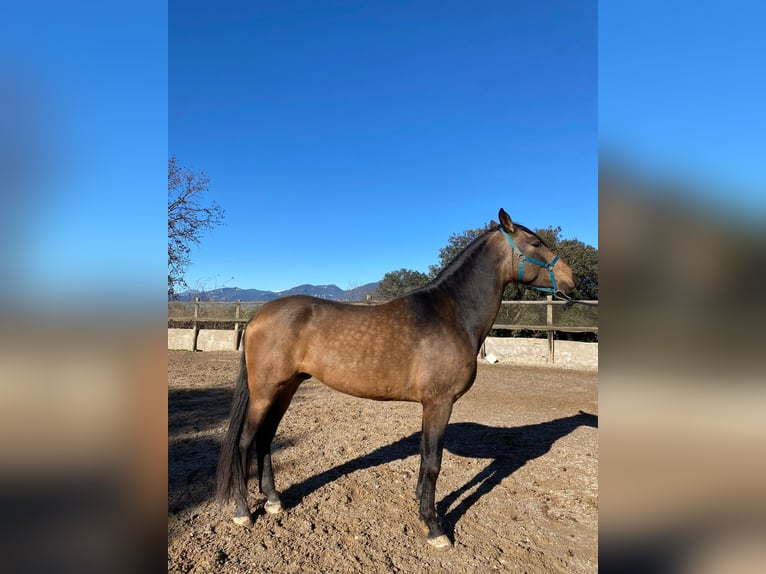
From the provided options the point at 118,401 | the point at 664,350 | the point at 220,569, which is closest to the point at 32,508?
the point at 118,401

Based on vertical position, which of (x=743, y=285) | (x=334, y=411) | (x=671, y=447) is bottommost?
(x=334, y=411)

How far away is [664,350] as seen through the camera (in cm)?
63

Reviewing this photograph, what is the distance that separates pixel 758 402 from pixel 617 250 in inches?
11.5

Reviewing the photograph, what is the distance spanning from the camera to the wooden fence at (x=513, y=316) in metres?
11.8

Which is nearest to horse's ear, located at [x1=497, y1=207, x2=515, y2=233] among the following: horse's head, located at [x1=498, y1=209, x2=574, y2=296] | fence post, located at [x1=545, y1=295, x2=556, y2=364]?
horse's head, located at [x1=498, y1=209, x2=574, y2=296]

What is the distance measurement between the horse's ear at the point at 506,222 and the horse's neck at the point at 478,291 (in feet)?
0.68

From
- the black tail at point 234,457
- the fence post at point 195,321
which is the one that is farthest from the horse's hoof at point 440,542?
the fence post at point 195,321

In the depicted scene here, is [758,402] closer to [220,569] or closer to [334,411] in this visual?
[220,569]

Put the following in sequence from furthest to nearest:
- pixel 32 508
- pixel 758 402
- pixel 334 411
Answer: pixel 334 411
pixel 32 508
pixel 758 402

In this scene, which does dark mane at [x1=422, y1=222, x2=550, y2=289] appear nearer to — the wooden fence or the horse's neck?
the horse's neck

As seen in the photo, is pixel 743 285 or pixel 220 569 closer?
pixel 743 285

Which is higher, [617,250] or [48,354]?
[617,250]

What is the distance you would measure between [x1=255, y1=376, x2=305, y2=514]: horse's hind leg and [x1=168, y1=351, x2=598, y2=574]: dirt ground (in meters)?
0.12

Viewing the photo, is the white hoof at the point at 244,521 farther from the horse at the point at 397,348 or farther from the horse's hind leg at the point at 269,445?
the horse's hind leg at the point at 269,445
